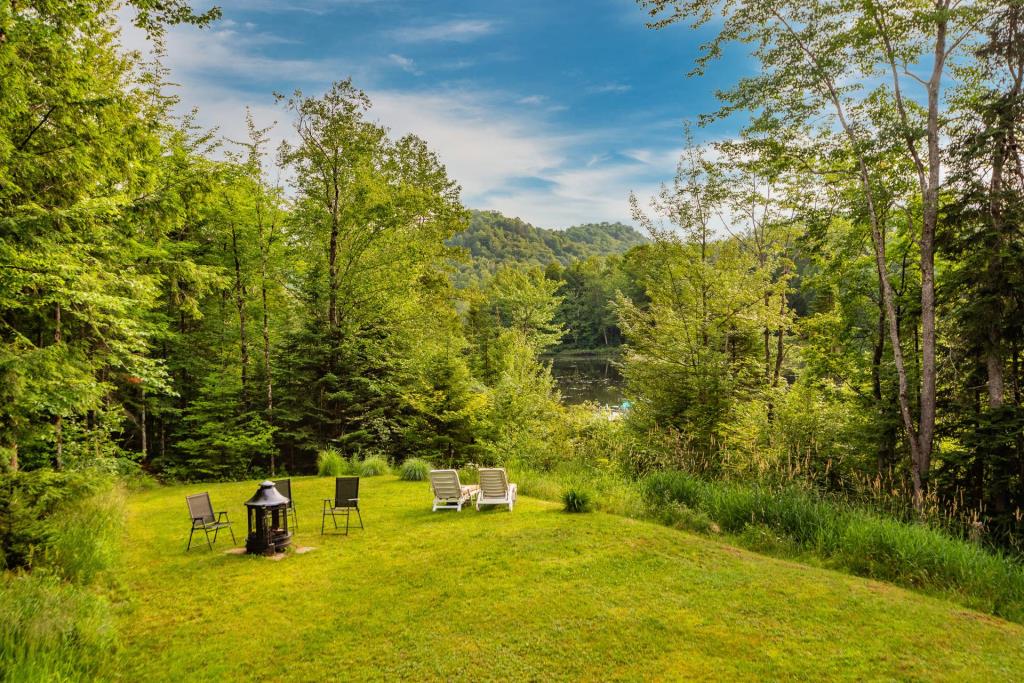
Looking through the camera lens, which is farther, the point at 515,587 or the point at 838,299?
the point at 838,299

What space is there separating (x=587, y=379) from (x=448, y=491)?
42799mm

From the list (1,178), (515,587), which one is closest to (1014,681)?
(515,587)

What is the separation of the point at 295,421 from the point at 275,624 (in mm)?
13569

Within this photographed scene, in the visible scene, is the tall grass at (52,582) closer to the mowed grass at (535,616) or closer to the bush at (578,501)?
the mowed grass at (535,616)

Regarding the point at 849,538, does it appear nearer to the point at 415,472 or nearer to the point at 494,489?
the point at 494,489

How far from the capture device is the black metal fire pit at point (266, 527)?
299 inches

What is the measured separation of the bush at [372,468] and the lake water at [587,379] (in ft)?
46.0

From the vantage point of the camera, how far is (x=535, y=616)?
5691mm

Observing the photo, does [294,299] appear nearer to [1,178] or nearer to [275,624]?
[1,178]

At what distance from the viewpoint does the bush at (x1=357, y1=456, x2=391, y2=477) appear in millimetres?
14703

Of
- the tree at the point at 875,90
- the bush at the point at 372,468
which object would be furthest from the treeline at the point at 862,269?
the bush at the point at 372,468

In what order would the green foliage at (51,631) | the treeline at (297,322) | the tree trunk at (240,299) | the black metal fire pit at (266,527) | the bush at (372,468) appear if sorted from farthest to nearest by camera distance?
the tree trunk at (240,299) < the treeline at (297,322) < the bush at (372,468) < the black metal fire pit at (266,527) < the green foliage at (51,631)

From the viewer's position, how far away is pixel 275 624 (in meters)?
5.65

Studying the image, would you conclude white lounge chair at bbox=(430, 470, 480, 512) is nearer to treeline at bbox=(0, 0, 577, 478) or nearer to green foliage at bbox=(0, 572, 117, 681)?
treeline at bbox=(0, 0, 577, 478)
